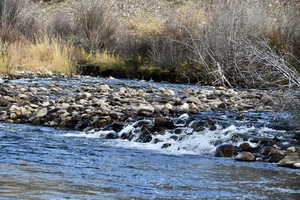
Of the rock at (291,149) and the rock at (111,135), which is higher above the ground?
the rock at (291,149)

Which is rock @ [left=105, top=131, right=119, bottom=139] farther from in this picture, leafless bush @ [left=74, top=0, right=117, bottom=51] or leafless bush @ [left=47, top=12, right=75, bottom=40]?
leafless bush @ [left=47, top=12, right=75, bottom=40]

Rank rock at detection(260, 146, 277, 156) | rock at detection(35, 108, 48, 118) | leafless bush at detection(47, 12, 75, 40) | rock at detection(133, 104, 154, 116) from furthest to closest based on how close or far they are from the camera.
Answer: leafless bush at detection(47, 12, 75, 40)
rock at detection(35, 108, 48, 118)
rock at detection(133, 104, 154, 116)
rock at detection(260, 146, 277, 156)

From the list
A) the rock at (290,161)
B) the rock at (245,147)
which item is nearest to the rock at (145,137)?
the rock at (245,147)

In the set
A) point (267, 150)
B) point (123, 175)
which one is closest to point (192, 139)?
point (267, 150)

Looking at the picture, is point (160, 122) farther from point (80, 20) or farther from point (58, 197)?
point (80, 20)

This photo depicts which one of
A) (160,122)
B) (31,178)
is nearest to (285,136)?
(160,122)

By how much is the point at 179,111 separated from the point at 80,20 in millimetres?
13163

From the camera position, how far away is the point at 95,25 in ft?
76.2

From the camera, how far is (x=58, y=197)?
15.9 feet

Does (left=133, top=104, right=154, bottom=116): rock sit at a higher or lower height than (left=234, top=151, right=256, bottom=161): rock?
higher

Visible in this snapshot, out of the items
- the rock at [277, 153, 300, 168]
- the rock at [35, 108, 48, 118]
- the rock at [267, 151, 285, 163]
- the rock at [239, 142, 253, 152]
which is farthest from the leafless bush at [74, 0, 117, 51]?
the rock at [277, 153, 300, 168]

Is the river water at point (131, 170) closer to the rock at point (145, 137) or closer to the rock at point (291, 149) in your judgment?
the rock at point (145, 137)

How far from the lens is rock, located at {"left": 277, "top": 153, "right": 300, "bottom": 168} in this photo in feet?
22.7

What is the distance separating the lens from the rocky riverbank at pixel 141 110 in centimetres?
802
